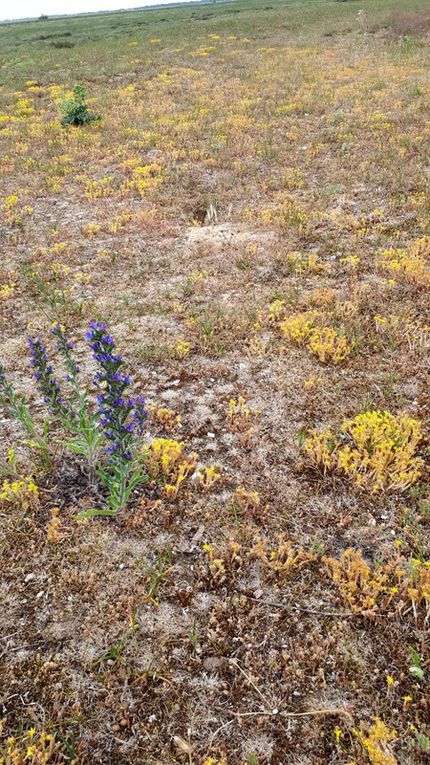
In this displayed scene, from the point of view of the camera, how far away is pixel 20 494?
207 inches

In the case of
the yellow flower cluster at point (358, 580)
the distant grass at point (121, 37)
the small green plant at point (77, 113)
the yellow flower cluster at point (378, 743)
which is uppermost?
the distant grass at point (121, 37)

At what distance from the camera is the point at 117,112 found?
73.3 feet

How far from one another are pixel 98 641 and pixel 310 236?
936cm

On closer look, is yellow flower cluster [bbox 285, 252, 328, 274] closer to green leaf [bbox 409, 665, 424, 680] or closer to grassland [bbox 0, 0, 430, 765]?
grassland [bbox 0, 0, 430, 765]

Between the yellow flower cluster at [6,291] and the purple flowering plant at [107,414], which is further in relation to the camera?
the yellow flower cluster at [6,291]

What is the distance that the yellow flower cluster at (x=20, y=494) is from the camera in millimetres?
5223

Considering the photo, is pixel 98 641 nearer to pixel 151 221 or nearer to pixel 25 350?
pixel 25 350

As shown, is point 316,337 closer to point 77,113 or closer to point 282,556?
point 282,556

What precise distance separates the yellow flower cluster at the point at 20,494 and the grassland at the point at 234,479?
2 cm

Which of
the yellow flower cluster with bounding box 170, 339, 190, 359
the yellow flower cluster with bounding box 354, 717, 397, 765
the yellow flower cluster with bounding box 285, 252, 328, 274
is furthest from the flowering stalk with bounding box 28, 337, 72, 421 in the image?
the yellow flower cluster with bounding box 285, 252, 328, 274

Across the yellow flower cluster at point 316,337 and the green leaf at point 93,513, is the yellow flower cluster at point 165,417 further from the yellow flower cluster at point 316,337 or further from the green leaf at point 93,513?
the yellow flower cluster at point 316,337

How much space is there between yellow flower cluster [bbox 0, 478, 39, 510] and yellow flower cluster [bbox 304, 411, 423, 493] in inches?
128

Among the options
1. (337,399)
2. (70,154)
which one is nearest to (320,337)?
(337,399)

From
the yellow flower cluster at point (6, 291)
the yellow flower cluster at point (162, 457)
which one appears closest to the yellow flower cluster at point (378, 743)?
the yellow flower cluster at point (162, 457)
